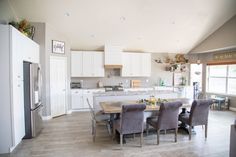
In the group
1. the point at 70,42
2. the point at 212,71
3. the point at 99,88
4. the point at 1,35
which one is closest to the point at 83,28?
the point at 70,42

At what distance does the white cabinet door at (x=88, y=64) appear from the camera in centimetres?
659

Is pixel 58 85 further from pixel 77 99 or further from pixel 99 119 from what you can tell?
pixel 99 119

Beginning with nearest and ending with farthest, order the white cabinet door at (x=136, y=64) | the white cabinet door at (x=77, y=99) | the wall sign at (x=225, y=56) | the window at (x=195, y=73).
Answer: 1. the white cabinet door at (x=77, y=99)
2. the wall sign at (x=225, y=56)
3. the white cabinet door at (x=136, y=64)
4. the window at (x=195, y=73)

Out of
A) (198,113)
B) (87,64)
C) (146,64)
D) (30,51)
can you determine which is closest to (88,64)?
(87,64)

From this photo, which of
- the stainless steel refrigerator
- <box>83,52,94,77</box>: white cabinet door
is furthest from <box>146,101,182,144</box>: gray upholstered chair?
<box>83,52,94,77</box>: white cabinet door

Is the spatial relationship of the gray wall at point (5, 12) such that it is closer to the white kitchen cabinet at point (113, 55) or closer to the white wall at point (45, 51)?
the white wall at point (45, 51)

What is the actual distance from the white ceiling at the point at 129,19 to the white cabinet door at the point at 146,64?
1.73ft

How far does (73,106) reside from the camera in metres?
6.29

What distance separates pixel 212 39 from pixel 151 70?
2811 millimetres

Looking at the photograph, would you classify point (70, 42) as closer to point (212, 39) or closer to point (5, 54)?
point (5, 54)

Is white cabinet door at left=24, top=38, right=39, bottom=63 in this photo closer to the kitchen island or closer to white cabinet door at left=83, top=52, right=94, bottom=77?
the kitchen island

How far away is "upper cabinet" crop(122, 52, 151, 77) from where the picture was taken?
23.2 feet

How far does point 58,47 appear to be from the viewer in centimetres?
556

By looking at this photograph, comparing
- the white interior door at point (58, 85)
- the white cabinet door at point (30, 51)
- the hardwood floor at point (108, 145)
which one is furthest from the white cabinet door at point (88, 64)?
the hardwood floor at point (108, 145)
